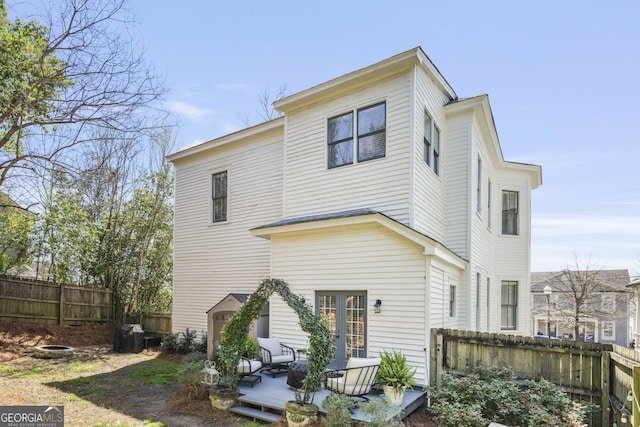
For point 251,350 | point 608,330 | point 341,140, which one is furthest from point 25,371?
point 608,330

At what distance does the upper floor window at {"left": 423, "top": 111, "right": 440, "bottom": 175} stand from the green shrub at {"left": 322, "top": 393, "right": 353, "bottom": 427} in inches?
227

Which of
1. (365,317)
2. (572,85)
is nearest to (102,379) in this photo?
(365,317)

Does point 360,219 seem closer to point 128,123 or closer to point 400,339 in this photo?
point 400,339

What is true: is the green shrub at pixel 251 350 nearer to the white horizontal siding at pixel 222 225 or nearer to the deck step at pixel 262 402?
the deck step at pixel 262 402

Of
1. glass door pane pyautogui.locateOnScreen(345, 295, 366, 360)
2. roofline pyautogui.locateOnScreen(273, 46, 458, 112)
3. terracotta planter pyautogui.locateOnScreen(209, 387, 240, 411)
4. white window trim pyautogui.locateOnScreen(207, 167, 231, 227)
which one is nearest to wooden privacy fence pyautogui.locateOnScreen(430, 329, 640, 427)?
glass door pane pyautogui.locateOnScreen(345, 295, 366, 360)

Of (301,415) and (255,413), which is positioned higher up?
(301,415)

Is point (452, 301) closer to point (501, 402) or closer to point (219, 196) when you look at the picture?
point (501, 402)

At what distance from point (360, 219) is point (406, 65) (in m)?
3.59

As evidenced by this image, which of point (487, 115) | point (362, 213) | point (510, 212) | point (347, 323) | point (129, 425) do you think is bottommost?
point (129, 425)

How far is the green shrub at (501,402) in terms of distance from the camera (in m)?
5.91

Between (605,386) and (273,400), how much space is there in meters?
5.45

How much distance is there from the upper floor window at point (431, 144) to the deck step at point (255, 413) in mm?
6442

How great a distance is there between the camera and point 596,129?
56.7 ft

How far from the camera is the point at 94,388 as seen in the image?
8844 mm
